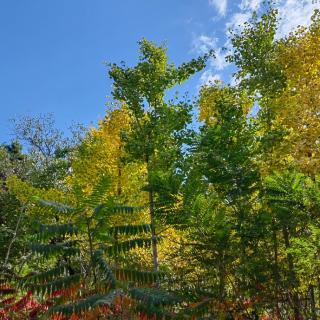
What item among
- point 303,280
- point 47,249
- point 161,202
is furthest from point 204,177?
point 47,249

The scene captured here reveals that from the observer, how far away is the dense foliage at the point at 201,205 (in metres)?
5.68

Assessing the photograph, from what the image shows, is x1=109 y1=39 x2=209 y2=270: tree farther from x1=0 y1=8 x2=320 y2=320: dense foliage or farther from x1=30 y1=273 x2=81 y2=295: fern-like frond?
x1=30 y1=273 x2=81 y2=295: fern-like frond

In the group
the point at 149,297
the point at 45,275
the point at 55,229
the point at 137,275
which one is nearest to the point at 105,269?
the point at 149,297

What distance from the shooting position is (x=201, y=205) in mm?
6984

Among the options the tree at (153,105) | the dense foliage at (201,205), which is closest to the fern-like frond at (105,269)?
the dense foliage at (201,205)

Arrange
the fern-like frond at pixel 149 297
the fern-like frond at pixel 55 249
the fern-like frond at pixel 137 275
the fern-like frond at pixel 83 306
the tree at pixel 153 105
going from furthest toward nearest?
the tree at pixel 153 105
the fern-like frond at pixel 137 275
the fern-like frond at pixel 55 249
the fern-like frond at pixel 149 297
the fern-like frond at pixel 83 306

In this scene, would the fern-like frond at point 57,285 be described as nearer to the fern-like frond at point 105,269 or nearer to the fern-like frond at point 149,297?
the fern-like frond at point 105,269

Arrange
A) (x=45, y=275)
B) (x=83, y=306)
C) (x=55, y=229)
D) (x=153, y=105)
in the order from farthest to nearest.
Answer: (x=153, y=105) → (x=45, y=275) → (x=55, y=229) → (x=83, y=306)

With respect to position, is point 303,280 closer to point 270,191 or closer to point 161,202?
point 270,191

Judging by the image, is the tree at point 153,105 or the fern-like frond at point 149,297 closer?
the fern-like frond at point 149,297

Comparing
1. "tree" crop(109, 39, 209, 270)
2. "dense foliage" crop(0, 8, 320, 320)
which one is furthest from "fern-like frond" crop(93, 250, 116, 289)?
"tree" crop(109, 39, 209, 270)

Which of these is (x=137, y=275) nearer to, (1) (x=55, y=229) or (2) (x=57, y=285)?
(2) (x=57, y=285)

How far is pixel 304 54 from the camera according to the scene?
33.0ft

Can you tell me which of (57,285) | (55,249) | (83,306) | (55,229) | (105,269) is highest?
(55,229)
